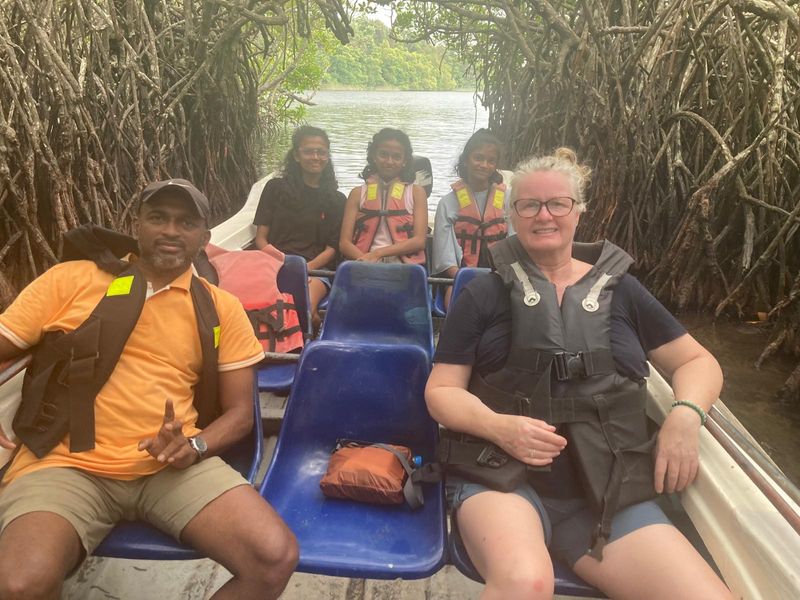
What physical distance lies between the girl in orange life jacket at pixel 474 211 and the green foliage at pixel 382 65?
57.3 metres

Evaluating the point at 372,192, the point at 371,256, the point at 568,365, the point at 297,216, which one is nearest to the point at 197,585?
the point at 568,365

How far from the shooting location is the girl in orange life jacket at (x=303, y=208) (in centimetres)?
343

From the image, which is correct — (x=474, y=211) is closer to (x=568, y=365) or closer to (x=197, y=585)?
(x=568, y=365)

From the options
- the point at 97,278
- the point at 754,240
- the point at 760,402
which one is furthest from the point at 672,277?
the point at 97,278

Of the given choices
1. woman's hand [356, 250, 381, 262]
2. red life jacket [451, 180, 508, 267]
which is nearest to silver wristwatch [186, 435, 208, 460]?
woman's hand [356, 250, 381, 262]

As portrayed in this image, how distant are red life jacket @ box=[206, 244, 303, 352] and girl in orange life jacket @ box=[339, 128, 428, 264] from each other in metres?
0.93

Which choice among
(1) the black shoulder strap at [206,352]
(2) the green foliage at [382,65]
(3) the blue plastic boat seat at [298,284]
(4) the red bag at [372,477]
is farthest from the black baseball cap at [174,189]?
(2) the green foliage at [382,65]

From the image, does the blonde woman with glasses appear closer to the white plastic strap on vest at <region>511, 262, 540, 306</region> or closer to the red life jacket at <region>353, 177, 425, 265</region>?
the white plastic strap on vest at <region>511, 262, 540, 306</region>

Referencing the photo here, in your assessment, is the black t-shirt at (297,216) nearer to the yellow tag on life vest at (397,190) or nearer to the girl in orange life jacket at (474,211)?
the yellow tag on life vest at (397,190)

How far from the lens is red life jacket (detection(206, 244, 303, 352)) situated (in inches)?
97.2

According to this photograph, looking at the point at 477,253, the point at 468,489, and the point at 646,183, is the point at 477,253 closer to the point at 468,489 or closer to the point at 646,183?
the point at 646,183

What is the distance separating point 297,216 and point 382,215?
0.51 metres

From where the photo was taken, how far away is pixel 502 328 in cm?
148

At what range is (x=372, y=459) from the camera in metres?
1.55
